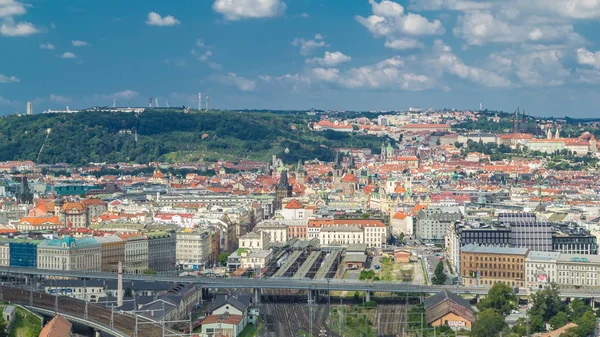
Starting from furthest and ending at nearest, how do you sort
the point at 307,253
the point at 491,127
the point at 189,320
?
the point at 491,127
the point at 307,253
the point at 189,320

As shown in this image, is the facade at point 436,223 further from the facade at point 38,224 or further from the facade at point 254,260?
the facade at point 38,224

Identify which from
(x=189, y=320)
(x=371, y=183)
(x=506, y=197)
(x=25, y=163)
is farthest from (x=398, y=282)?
(x=25, y=163)

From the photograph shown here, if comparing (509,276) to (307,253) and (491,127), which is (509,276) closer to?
(307,253)

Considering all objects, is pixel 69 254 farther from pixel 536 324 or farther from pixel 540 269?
pixel 536 324

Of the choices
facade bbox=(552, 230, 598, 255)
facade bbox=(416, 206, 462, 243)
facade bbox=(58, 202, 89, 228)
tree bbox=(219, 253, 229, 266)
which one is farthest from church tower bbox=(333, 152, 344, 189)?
facade bbox=(552, 230, 598, 255)

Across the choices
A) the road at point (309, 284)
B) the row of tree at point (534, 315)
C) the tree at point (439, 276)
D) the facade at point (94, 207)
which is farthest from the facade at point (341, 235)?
the row of tree at point (534, 315)

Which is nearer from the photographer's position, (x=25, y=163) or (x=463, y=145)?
(x=25, y=163)
